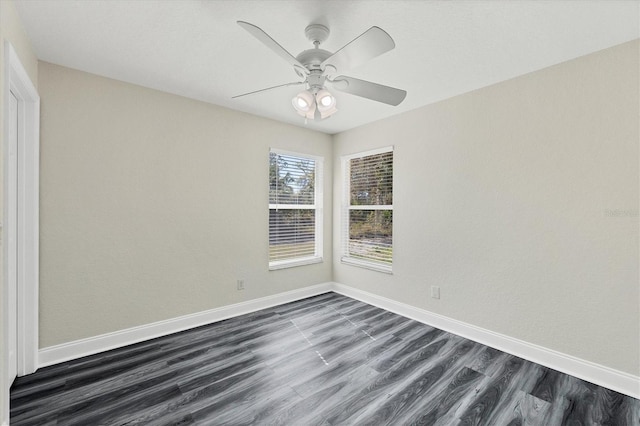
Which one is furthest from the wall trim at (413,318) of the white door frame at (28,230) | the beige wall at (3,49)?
the beige wall at (3,49)

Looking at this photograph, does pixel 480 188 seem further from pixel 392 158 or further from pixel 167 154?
pixel 167 154

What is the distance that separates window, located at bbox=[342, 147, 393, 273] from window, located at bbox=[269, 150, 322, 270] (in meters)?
0.44

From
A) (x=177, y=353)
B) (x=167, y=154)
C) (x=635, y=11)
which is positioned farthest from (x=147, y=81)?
(x=635, y=11)

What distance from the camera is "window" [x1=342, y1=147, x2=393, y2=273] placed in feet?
11.9

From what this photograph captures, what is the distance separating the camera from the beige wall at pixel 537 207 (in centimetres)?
199

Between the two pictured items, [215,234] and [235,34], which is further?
[215,234]

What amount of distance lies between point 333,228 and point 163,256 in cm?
236

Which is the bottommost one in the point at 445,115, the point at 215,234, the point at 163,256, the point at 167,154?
the point at 163,256

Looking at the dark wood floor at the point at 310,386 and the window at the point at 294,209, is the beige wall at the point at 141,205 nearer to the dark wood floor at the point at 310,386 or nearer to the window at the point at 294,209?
the window at the point at 294,209

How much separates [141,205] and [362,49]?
2423mm

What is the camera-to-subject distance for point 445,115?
295 centimetres

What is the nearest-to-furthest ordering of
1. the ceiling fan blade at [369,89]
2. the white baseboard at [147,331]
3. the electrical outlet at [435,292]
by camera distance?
1. the ceiling fan blade at [369,89]
2. the white baseboard at [147,331]
3. the electrical outlet at [435,292]

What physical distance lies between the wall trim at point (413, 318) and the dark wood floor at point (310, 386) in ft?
0.30

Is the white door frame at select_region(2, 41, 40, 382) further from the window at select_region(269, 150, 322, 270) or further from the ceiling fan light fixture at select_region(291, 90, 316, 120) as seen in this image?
the window at select_region(269, 150, 322, 270)
